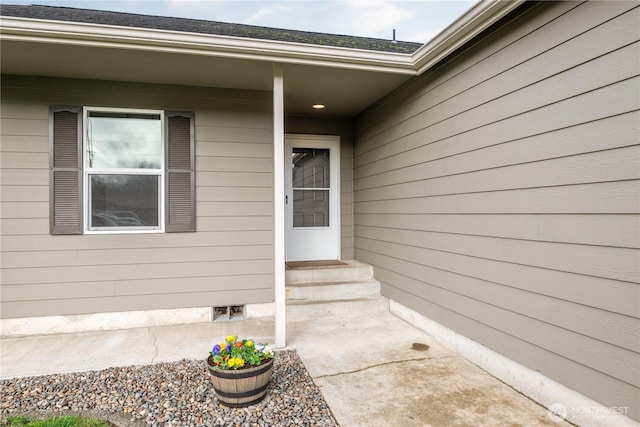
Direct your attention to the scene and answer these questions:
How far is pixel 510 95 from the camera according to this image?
2.51 m

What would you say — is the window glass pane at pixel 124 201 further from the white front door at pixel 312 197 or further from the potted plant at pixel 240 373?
the potted plant at pixel 240 373

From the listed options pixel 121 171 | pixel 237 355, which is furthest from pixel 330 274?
pixel 121 171

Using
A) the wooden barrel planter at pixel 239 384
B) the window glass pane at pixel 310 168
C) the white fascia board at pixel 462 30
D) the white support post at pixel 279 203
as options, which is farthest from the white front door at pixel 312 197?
the wooden barrel planter at pixel 239 384

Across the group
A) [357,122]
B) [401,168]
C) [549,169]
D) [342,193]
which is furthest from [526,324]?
[357,122]

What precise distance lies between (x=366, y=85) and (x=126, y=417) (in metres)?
3.53

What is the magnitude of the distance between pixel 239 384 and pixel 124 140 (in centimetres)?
291

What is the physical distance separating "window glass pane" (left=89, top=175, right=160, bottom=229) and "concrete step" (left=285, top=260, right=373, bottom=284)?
166 cm

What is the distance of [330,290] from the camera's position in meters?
4.29

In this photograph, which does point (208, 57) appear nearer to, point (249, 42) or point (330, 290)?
point (249, 42)

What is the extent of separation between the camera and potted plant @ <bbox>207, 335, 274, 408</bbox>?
218cm

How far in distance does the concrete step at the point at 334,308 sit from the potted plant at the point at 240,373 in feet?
5.48

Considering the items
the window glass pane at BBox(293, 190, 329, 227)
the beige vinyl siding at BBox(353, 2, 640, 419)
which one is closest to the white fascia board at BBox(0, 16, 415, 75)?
the beige vinyl siding at BBox(353, 2, 640, 419)

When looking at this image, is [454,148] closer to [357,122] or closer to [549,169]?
[549,169]

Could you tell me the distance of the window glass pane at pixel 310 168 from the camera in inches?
204
